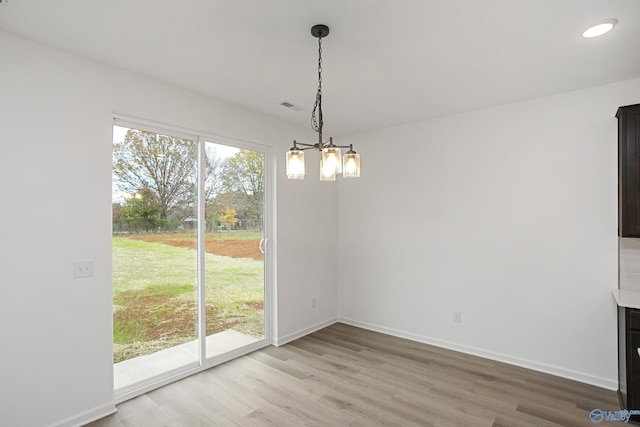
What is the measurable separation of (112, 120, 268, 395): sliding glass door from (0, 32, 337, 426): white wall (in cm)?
20

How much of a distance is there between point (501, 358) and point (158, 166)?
4.07 metres

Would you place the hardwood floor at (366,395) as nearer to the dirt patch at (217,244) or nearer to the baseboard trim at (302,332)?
the baseboard trim at (302,332)

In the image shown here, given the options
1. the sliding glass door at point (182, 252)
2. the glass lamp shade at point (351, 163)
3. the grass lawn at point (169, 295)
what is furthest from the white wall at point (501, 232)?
the glass lamp shade at point (351, 163)

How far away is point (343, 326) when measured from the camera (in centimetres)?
471

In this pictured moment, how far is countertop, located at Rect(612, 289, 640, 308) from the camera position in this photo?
2.47 metres

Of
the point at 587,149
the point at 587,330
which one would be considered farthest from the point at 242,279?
the point at 587,149

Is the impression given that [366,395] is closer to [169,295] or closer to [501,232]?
[169,295]

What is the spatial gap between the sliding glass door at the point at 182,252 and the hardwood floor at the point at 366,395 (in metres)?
0.32

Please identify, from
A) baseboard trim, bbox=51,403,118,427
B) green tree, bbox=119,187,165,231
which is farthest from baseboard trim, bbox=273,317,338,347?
green tree, bbox=119,187,165,231

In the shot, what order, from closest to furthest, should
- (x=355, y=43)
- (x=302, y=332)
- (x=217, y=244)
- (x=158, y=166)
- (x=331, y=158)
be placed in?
(x=331, y=158) → (x=355, y=43) → (x=158, y=166) → (x=217, y=244) → (x=302, y=332)

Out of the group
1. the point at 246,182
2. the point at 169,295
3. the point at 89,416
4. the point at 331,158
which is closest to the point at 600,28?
the point at 331,158

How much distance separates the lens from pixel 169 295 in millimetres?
3129

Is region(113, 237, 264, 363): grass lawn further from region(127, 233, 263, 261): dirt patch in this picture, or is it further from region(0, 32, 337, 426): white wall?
region(0, 32, 337, 426): white wall

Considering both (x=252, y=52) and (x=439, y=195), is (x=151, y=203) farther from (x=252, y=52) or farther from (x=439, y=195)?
(x=439, y=195)
